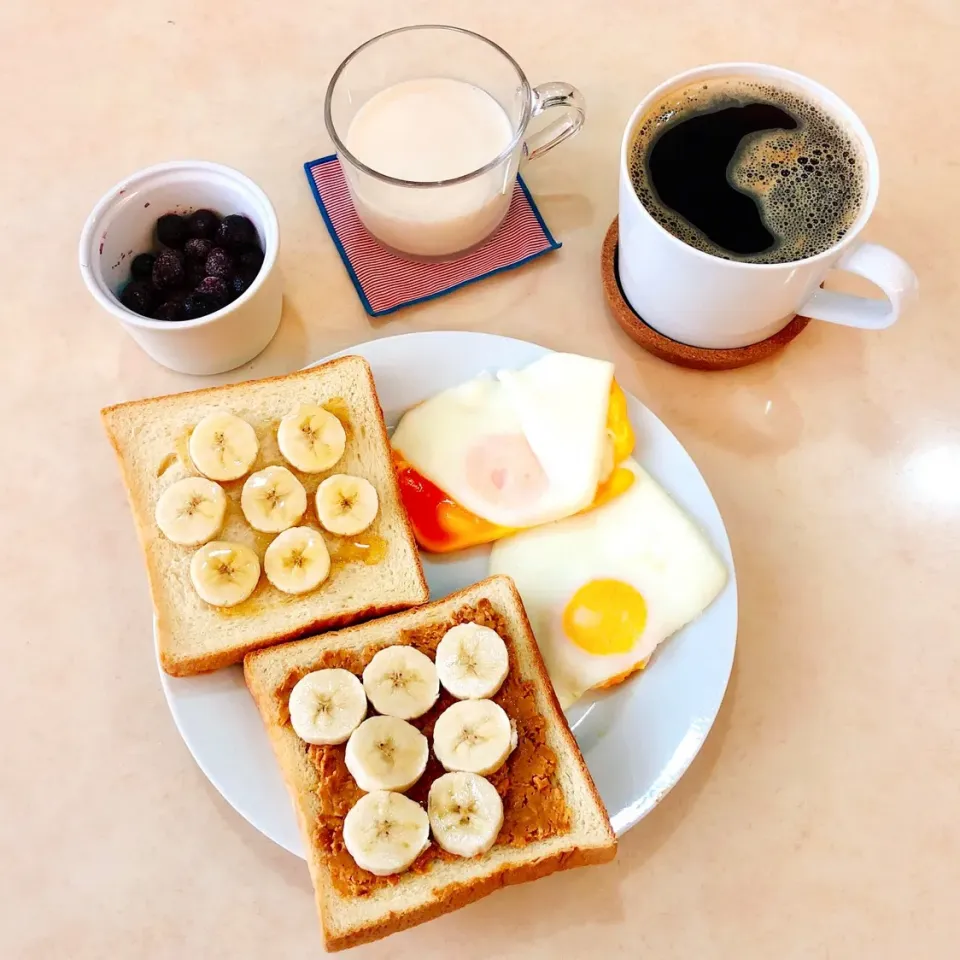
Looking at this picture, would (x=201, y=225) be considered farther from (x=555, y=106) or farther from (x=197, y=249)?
(x=555, y=106)

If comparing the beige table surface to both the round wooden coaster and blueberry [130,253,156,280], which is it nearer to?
the round wooden coaster

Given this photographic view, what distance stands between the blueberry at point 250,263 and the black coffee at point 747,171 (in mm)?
667

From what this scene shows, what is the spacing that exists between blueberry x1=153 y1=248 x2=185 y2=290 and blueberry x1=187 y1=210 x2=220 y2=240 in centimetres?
7

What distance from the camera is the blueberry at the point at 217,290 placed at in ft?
4.89

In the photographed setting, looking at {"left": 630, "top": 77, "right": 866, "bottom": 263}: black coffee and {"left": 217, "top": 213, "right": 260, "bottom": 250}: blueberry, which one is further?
{"left": 217, "top": 213, "right": 260, "bottom": 250}: blueberry

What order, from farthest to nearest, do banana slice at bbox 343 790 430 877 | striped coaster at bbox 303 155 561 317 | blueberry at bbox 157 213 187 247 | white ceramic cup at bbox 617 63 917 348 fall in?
striped coaster at bbox 303 155 561 317 < blueberry at bbox 157 213 187 247 < white ceramic cup at bbox 617 63 917 348 < banana slice at bbox 343 790 430 877

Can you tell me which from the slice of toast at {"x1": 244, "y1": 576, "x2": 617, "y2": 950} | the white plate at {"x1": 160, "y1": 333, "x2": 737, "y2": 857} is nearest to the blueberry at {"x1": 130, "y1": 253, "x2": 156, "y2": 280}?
the white plate at {"x1": 160, "y1": 333, "x2": 737, "y2": 857}

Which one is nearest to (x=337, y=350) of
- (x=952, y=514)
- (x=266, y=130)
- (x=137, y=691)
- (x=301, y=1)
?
(x=266, y=130)

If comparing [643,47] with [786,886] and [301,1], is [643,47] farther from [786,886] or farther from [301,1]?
[786,886]

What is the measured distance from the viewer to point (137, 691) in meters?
1.49

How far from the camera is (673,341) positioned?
1621 millimetres

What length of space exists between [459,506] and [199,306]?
57 cm

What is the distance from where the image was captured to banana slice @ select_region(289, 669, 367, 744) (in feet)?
4.17

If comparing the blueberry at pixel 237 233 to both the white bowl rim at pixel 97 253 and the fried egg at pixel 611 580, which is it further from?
the fried egg at pixel 611 580
